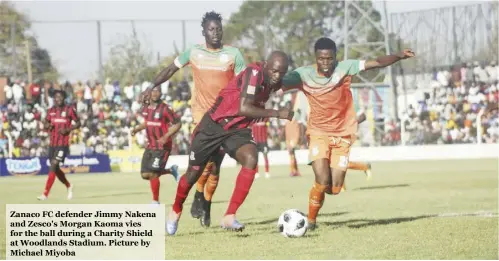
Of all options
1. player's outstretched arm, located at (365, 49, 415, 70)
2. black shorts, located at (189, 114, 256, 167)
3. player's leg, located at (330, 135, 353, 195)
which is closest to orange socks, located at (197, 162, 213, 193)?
black shorts, located at (189, 114, 256, 167)

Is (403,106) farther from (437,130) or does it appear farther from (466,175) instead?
(466,175)

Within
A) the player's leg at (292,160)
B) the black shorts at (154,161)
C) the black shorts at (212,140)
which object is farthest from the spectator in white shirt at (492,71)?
the black shorts at (212,140)

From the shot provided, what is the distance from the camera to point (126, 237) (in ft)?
34.0

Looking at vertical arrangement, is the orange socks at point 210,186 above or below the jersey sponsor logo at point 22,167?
above

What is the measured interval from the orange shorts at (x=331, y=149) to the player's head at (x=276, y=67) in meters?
1.42

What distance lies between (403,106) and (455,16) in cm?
494

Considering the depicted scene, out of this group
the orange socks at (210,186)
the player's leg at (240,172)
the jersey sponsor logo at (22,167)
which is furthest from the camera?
the jersey sponsor logo at (22,167)

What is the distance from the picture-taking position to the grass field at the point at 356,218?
10125mm

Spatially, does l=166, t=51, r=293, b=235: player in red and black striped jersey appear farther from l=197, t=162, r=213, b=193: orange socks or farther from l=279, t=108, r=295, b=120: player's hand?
l=197, t=162, r=213, b=193: orange socks

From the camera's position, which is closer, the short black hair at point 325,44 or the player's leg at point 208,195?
the short black hair at point 325,44

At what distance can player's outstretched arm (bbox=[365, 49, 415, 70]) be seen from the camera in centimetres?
1174

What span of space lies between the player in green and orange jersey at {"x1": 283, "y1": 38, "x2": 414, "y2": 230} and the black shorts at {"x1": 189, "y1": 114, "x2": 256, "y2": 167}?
35.6 inches

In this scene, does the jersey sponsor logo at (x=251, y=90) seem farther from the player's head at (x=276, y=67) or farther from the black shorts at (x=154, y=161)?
the black shorts at (x=154, y=161)

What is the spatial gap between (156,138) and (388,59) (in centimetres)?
714
